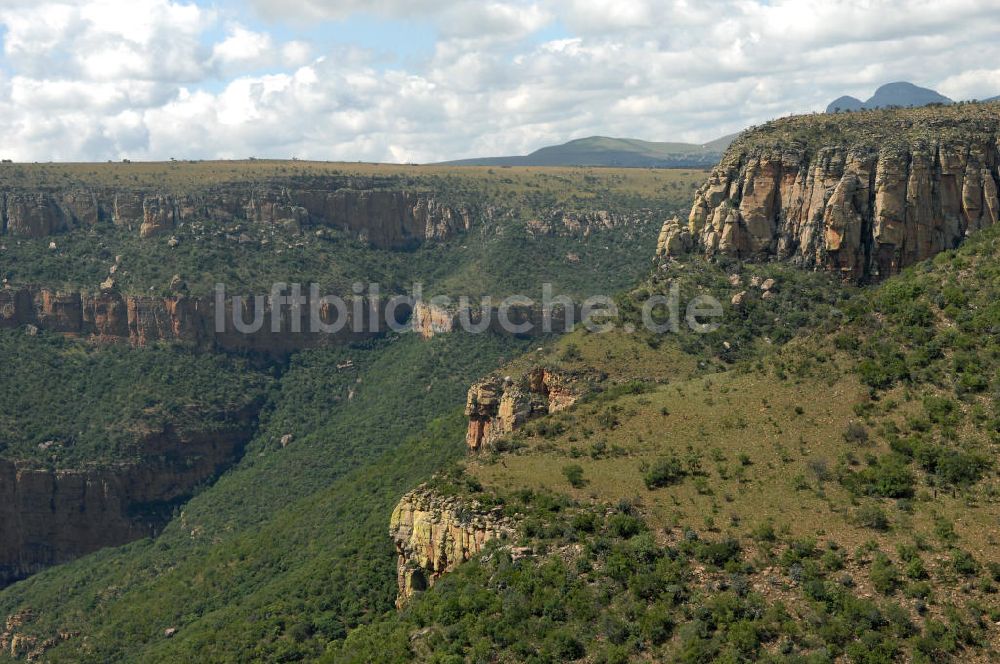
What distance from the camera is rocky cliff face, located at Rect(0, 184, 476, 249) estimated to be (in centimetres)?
15512

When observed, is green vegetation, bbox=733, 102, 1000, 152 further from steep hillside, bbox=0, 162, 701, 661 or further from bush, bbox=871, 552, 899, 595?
bush, bbox=871, 552, 899, 595

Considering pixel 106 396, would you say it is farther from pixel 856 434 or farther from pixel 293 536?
pixel 856 434

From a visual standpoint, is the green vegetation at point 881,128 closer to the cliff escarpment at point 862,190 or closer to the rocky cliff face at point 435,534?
the cliff escarpment at point 862,190

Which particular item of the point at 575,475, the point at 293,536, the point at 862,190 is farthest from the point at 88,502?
the point at 862,190

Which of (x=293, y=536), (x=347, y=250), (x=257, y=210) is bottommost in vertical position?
(x=293, y=536)

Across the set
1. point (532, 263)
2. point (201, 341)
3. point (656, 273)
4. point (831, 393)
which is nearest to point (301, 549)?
point (656, 273)

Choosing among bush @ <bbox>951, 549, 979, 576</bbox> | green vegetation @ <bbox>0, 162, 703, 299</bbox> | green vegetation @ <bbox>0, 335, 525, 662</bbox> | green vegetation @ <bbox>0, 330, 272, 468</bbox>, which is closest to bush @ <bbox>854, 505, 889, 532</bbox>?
bush @ <bbox>951, 549, 979, 576</bbox>

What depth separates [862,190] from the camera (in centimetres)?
8369

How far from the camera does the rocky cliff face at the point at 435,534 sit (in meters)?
53.5

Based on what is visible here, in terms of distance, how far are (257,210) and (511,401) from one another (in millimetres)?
99651

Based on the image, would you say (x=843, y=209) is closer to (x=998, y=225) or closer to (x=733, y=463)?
(x=998, y=225)

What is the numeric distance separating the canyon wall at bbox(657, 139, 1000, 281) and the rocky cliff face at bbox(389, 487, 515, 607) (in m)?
42.3

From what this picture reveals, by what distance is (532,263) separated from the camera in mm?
159250

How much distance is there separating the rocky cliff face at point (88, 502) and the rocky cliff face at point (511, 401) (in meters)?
60.0
